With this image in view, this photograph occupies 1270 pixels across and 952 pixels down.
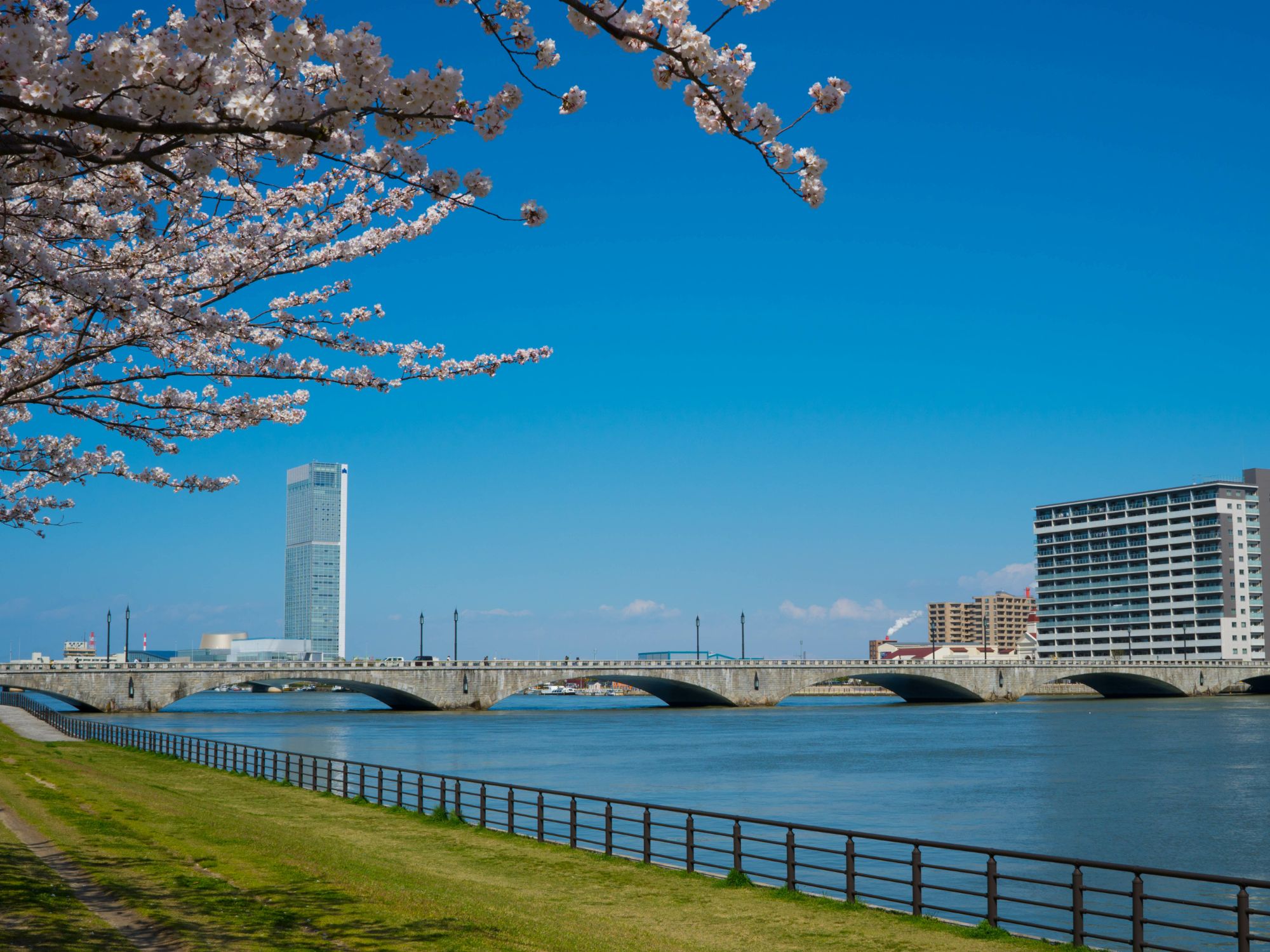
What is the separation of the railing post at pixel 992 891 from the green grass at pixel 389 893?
282mm

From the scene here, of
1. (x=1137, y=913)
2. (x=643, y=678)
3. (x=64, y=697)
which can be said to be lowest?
(x=643, y=678)

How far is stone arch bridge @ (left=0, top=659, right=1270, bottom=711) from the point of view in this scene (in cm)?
10631

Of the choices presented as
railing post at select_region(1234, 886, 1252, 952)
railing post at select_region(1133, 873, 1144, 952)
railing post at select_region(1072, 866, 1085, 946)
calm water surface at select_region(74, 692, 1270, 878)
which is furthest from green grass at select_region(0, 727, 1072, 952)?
calm water surface at select_region(74, 692, 1270, 878)

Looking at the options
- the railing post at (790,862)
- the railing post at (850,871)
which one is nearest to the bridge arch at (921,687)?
the railing post at (790,862)

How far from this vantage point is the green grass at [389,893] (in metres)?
13.6

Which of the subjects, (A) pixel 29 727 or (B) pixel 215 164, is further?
(A) pixel 29 727

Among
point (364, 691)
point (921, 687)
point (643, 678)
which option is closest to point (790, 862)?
point (643, 678)

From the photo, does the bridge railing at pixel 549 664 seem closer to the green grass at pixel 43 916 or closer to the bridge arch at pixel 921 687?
the bridge arch at pixel 921 687

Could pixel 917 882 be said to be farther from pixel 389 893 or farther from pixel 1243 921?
pixel 389 893

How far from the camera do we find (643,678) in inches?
4948

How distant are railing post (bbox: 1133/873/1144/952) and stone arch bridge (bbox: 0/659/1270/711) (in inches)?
3815

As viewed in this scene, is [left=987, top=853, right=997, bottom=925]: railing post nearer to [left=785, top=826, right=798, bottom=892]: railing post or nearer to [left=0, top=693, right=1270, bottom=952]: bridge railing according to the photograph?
[left=0, top=693, right=1270, bottom=952]: bridge railing

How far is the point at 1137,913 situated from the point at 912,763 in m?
49.2

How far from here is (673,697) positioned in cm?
14200
